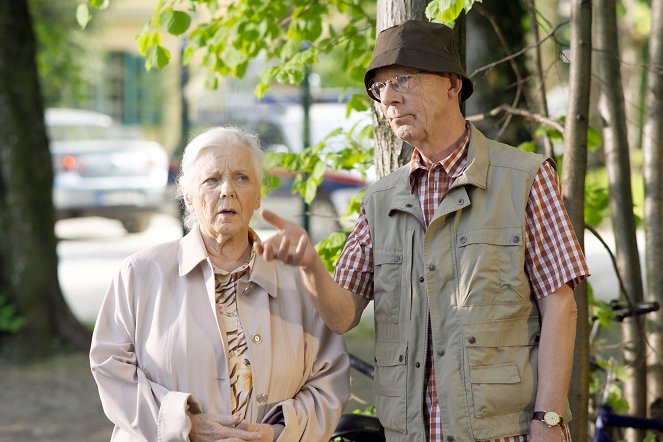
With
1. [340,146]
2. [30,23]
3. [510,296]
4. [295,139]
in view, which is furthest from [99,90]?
[510,296]

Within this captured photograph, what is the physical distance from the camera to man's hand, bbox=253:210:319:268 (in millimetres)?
2705

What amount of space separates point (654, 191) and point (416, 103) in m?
2.57

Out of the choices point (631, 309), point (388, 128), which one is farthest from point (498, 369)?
point (631, 309)

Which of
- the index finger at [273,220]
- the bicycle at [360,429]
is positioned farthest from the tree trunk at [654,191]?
the index finger at [273,220]

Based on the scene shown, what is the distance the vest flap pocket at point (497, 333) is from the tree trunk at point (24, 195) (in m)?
6.52

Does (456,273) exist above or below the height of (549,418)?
above

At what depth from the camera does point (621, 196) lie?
4.91 m

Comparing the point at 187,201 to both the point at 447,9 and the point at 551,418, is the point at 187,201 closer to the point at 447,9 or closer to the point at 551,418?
the point at 447,9

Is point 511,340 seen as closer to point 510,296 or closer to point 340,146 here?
point 510,296

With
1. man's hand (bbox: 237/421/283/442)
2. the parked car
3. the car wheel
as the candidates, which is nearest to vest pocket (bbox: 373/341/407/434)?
man's hand (bbox: 237/421/283/442)

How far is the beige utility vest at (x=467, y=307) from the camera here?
282 centimetres

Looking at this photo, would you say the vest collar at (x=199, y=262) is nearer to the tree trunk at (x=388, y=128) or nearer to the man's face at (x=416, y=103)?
the man's face at (x=416, y=103)

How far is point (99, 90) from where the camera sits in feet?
108

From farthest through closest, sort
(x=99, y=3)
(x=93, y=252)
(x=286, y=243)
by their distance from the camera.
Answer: (x=93, y=252) → (x=99, y=3) → (x=286, y=243)
